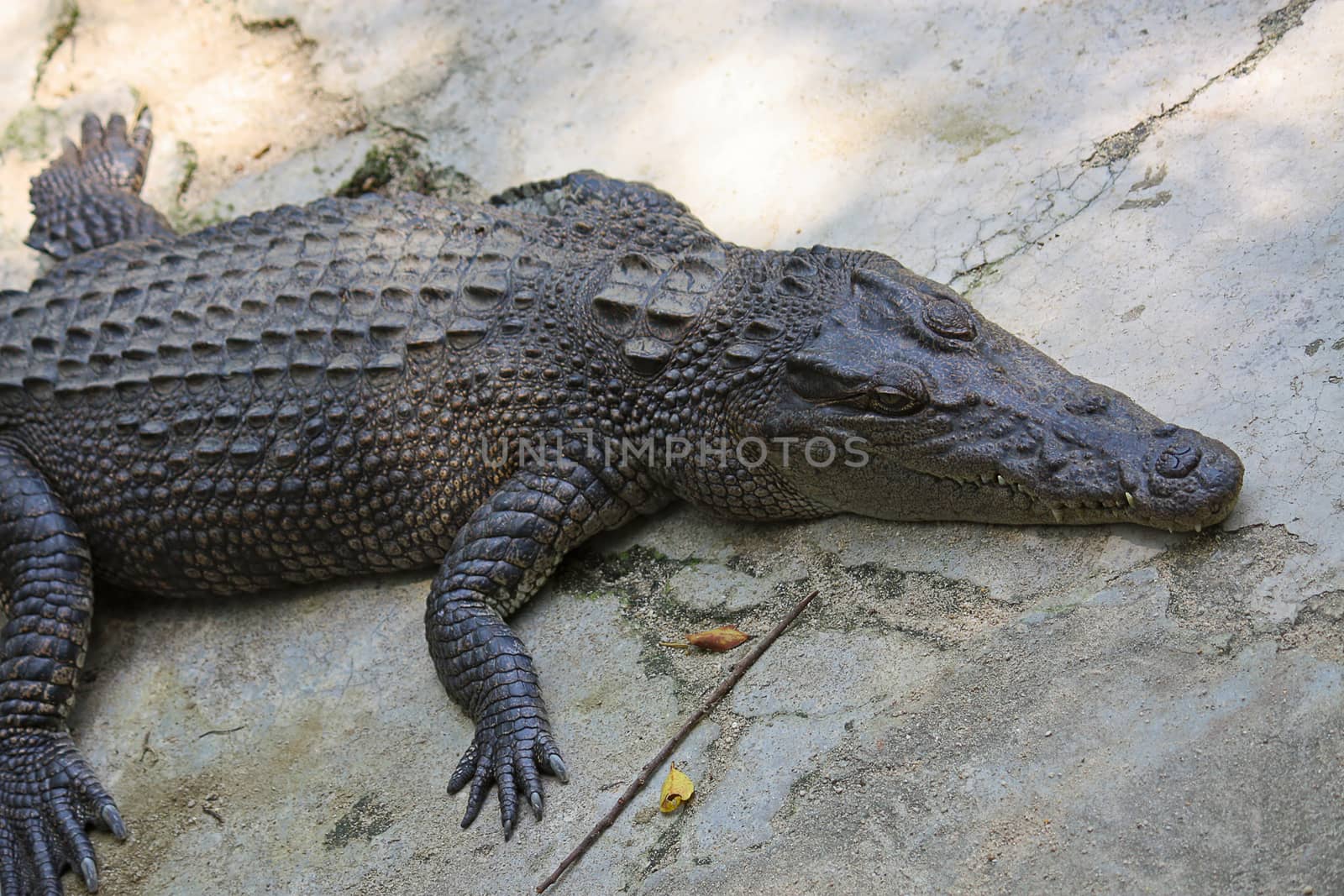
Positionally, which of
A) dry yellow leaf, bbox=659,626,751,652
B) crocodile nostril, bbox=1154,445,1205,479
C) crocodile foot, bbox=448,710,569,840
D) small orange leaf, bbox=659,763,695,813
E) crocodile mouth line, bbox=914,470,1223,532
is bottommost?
crocodile foot, bbox=448,710,569,840

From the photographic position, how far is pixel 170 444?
408 centimetres

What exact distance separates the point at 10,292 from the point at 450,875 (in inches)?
→ 121

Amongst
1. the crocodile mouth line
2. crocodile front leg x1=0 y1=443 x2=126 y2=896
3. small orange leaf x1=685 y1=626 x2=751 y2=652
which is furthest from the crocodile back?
the crocodile mouth line

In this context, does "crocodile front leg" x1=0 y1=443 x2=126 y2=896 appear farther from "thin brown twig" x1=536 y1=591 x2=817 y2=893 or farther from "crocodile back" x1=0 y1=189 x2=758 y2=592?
"thin brown twig" x1=536 y1=591 x2=817 y2=893

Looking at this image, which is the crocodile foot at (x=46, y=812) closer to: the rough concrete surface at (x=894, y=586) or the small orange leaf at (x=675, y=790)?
the rough concrete surface at (x=894, y=586)

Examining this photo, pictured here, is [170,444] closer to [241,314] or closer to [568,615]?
[241,314]

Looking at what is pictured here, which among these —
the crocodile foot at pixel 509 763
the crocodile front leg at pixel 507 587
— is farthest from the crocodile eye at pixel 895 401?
the crocodile foot at pixel 509 763

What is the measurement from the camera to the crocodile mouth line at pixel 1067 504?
3025 mm

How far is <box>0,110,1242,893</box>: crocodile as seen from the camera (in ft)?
11.3

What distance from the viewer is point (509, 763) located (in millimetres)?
3367

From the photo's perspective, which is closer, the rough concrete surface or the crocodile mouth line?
the rough concrete surface

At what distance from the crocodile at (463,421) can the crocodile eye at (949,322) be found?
11 millimetres

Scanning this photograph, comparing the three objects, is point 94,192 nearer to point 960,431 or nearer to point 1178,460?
point 960,431

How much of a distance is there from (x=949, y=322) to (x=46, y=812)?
3.34 metres
